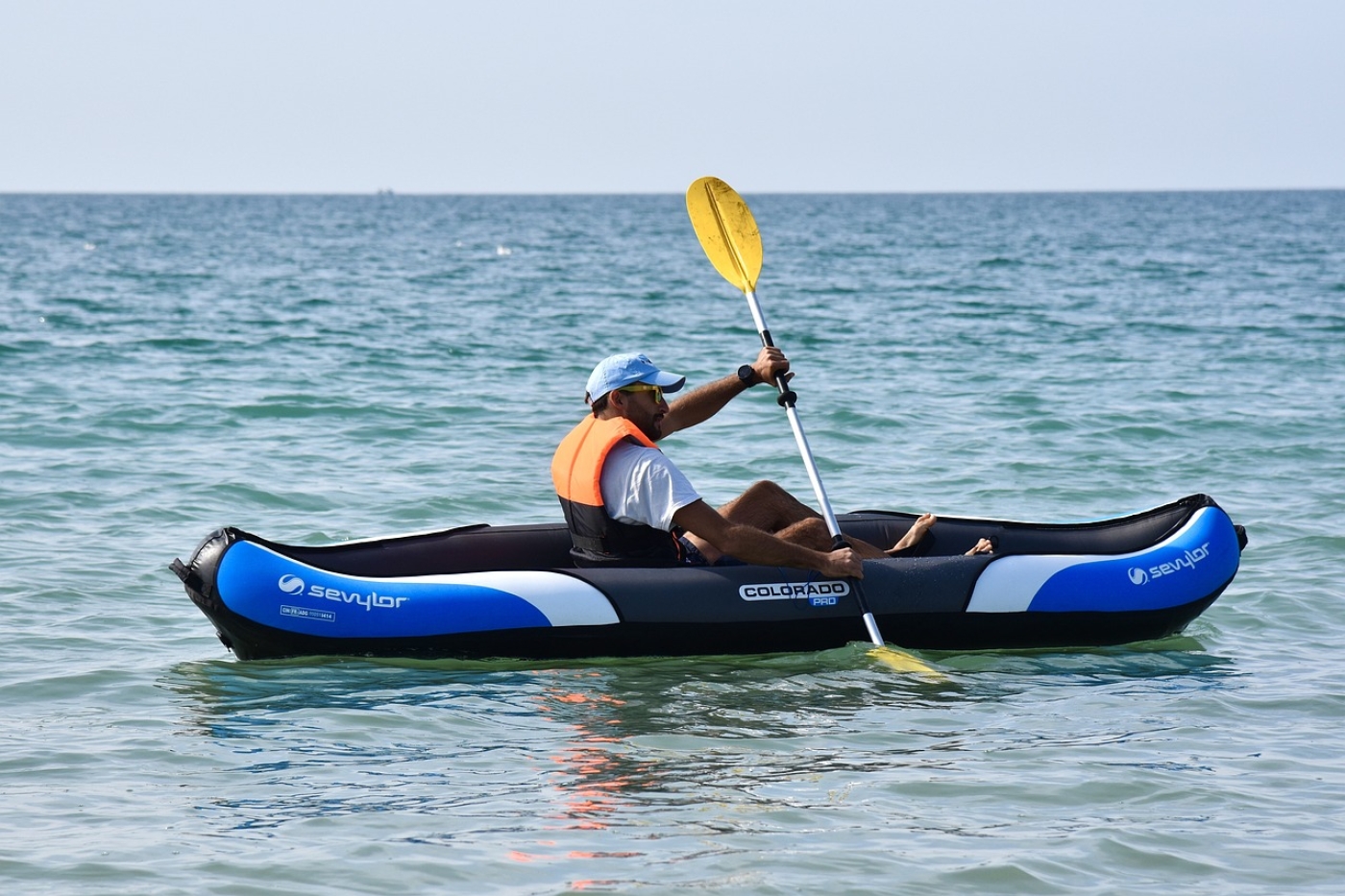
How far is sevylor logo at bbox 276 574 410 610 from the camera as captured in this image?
5594mm

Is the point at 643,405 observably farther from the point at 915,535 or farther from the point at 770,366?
the point at 915,535

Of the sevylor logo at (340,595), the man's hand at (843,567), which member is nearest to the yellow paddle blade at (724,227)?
the man's hand at (843,567)

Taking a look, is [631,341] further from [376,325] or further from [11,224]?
[11,224]

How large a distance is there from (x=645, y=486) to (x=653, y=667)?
0.73m

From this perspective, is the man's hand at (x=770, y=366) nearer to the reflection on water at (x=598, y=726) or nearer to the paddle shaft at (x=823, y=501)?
the paddle shaft at (x=823, y=501)

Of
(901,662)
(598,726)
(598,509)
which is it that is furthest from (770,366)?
(598,726)

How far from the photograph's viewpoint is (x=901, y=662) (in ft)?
18.9

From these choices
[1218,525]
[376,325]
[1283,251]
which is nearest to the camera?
[1218,525]

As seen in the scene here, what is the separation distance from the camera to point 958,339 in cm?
1842

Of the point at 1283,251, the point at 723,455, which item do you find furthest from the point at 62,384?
the point at 1283,251

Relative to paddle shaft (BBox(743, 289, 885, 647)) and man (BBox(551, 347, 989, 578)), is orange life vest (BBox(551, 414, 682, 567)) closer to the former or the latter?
man (BBox(551, 347, 989, 578))

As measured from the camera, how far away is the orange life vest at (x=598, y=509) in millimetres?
5711

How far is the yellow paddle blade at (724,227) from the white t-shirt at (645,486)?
244cm

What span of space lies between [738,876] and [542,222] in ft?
242
